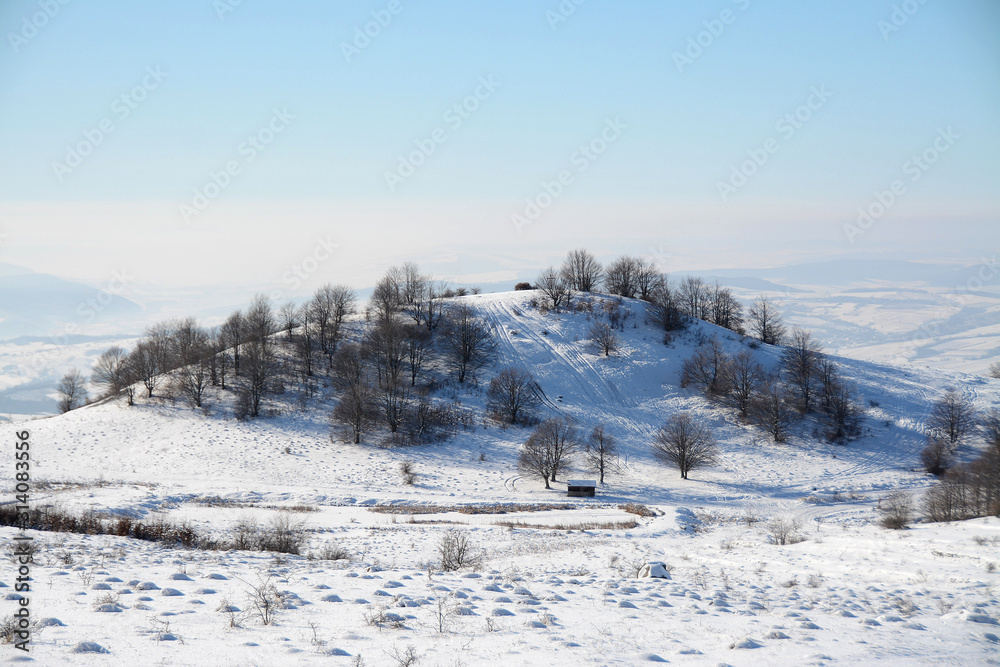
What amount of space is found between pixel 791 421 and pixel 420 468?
3684cm

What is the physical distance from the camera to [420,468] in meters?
45.3

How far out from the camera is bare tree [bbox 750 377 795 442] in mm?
53719

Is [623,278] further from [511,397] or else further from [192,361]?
[192,361]

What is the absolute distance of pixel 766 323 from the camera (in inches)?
3241

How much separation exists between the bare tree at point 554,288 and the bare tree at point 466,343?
1135 centimetres

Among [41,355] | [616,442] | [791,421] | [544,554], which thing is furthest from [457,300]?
[41,355]

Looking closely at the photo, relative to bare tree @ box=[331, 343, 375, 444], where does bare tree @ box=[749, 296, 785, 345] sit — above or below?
above

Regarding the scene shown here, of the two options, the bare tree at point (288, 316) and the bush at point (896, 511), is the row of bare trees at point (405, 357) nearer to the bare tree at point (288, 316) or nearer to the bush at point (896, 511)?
the bare tree at point (288, 316)

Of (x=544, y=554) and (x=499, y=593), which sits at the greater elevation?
(x=499, y=593)

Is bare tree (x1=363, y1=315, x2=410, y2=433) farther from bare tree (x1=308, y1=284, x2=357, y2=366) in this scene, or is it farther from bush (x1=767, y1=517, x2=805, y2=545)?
bush (x1=767, y1=517, x2=805, y2=545)

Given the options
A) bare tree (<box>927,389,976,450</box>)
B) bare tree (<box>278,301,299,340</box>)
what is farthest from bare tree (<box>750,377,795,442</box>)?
bare tree (<box>278,301,299,340</box>)

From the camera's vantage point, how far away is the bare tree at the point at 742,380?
57125mm

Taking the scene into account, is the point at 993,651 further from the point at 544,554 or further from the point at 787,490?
the point at 787,490

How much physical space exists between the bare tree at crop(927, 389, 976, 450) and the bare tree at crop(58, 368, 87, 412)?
347ft
